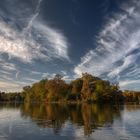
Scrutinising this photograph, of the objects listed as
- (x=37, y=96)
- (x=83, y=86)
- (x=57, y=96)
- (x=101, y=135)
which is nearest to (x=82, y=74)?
(x=83, y=86)

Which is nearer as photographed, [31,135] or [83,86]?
[31,135]

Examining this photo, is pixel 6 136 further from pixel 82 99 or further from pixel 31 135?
pixel 82 99

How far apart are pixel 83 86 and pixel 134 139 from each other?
393ft

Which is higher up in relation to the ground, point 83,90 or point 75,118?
point 83,90

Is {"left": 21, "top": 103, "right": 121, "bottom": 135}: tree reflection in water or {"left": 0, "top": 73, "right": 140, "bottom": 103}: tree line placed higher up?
{"left": 0, "top": 73, "right": 140, "bottom": 103}: tree line

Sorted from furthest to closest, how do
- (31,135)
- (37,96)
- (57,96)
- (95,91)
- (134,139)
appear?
1. (37,96)
2. (57,96)
3. (95,91)
4. (31,135)
5. (134,139)

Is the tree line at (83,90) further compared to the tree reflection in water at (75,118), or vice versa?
the tree line at (83,90)

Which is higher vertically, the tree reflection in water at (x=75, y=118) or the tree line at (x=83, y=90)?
the tree line at (x=83, y=90)

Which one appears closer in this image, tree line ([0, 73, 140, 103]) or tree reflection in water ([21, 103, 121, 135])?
tree reflection in water ([21, 103, 121, 135])

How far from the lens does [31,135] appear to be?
94.6 ft

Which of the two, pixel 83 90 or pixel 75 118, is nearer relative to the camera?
pixel 75 118

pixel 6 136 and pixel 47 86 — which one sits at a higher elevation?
pixel 47 86

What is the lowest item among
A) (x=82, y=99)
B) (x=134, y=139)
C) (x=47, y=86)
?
(x=134, y=139)

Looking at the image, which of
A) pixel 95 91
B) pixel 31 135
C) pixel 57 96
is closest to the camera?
pixel 31 135
